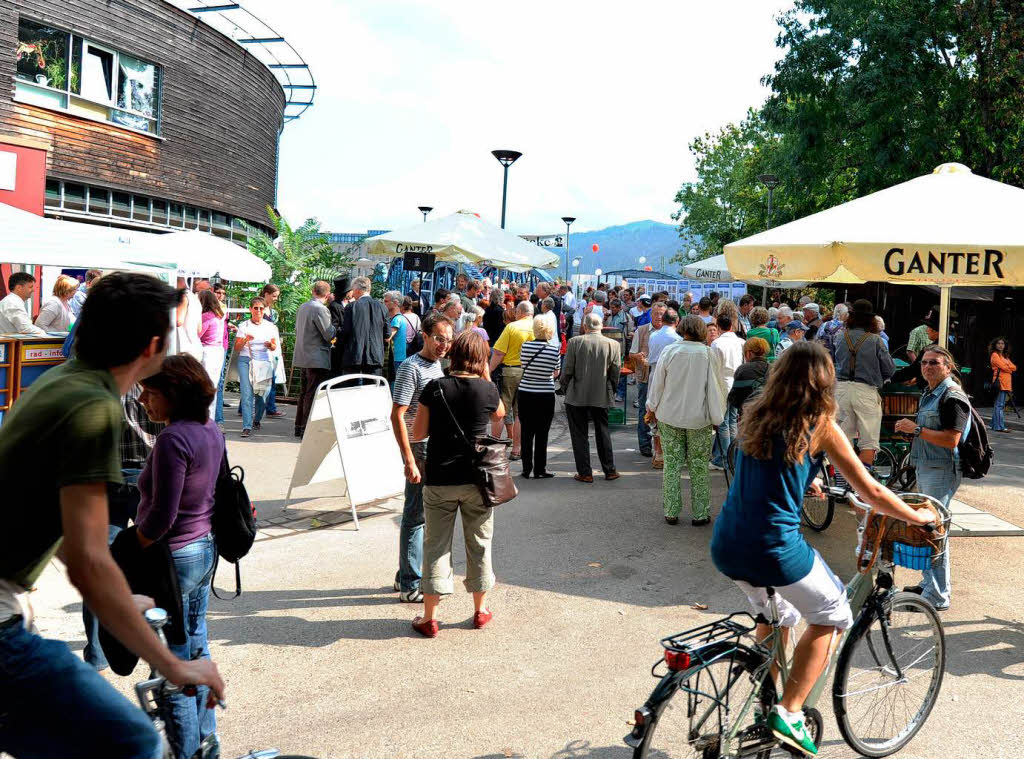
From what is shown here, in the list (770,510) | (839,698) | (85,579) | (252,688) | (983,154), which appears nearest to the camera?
(85,579)

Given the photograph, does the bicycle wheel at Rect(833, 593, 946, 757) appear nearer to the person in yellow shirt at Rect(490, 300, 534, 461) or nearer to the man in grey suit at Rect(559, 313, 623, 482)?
the man in grey suit at Rect(559, 313, 623, 482)

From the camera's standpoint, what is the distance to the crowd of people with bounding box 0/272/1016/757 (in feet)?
6.79

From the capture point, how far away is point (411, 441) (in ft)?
19.7

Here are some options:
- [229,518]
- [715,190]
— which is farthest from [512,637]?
[715,190]

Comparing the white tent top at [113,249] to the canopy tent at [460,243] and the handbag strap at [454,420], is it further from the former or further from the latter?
the handbag strap at [454,420]

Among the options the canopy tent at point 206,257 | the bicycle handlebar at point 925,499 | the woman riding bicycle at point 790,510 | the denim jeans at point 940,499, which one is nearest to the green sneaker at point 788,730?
the woman riding bicycle at point 790,510

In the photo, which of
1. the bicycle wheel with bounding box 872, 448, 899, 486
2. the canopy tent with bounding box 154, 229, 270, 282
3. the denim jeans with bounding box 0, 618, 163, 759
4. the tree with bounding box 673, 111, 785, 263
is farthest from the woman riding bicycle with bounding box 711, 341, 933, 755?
the tree with bounding box 673, 111, 785, 263

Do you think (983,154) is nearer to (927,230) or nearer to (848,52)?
(848,52)

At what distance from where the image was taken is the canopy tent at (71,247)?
10508 mm

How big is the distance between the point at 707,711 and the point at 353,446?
16.7 ft

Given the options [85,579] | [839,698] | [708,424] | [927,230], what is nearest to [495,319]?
[708,424]

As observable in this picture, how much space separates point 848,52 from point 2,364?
1852 cm

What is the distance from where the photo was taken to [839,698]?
3.84 m

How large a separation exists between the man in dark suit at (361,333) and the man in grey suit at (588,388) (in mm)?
2933
